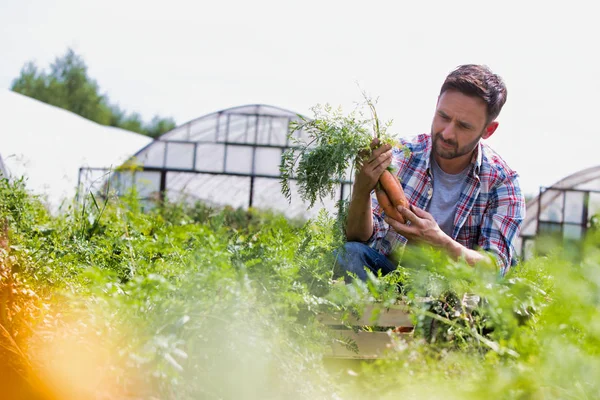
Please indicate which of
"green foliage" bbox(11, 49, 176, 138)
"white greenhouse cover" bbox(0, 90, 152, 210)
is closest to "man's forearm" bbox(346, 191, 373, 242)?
"white greenhouse cover" bbox(0, 90, 152, 210)

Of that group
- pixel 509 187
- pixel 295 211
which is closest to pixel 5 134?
pixel 295 211

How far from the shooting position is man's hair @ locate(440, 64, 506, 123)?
8.31 ft

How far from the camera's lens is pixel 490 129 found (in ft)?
9.02

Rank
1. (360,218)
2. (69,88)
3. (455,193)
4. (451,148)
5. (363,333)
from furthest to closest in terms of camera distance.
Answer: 1. (69,88)
2. (455,193)
3. (451,148)
4. (360,218)
5. (363,333)

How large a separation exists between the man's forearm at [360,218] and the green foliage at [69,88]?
29.3 meters

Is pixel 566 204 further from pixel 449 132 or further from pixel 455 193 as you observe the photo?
pixel 449 132

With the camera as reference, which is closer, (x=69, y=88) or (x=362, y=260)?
(x=362, y=260)

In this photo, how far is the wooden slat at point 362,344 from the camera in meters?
1.67

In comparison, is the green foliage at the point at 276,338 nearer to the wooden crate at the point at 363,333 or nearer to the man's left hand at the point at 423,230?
the wooden crate at the point at 363,333

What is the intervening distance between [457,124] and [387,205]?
0.53 meters

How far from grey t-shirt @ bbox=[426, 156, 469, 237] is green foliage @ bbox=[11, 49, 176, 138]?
29179 millimetres

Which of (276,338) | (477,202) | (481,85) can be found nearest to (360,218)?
(477,202)

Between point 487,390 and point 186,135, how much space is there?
9.88 metres

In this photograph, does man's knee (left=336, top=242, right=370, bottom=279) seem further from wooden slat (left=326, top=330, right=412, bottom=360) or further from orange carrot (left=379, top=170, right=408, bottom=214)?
wooden slat (left=326, top=330, right=412, bottom=360)
